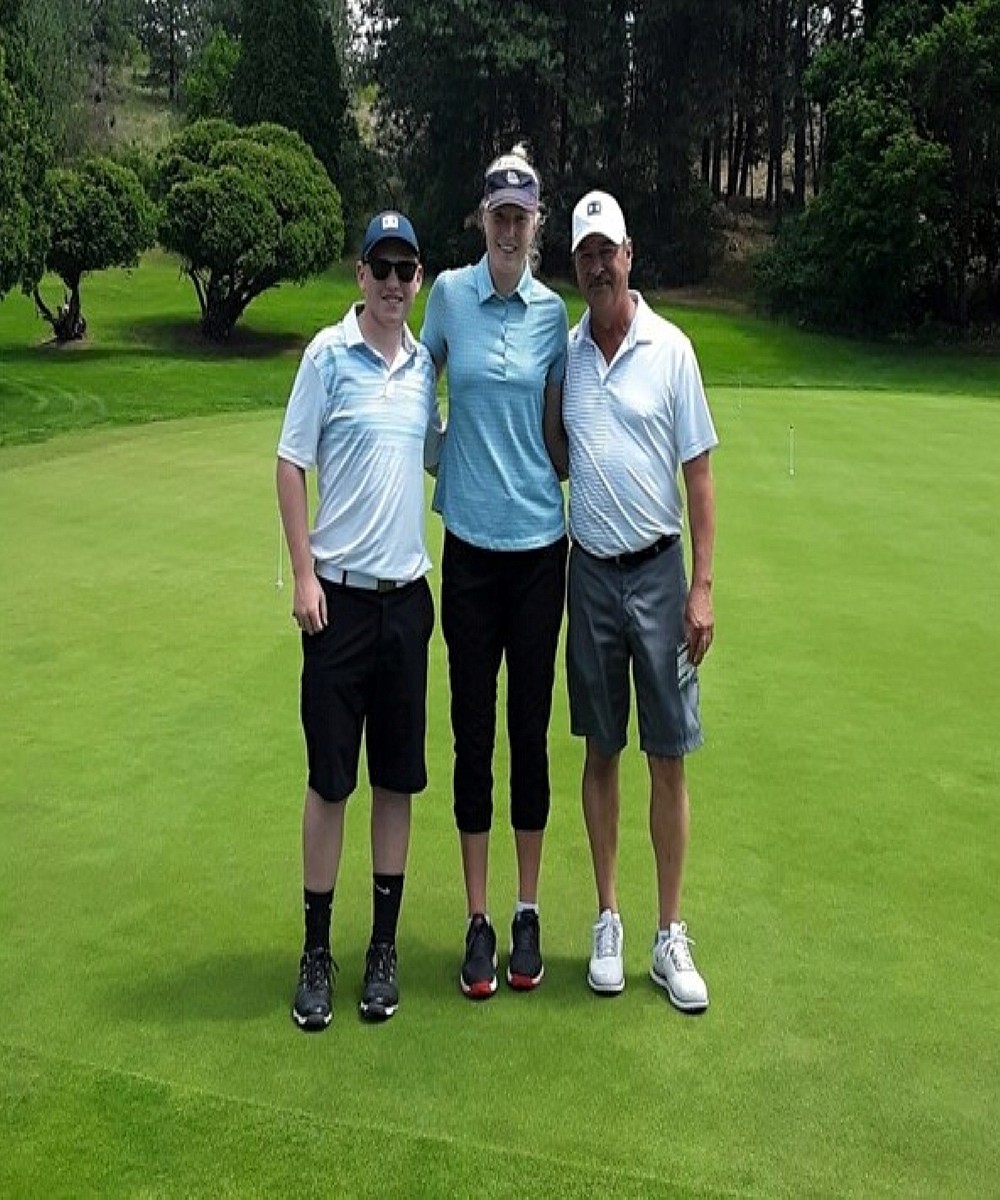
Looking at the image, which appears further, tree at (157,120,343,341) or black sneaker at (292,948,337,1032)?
tree at (157,120,343,341)

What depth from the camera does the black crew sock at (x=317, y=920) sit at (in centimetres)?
320

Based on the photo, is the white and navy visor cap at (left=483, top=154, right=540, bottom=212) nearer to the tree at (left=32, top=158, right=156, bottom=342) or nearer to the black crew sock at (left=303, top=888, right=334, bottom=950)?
→ the black crew sock at (left=303, top=888, right=334, bottom=950)

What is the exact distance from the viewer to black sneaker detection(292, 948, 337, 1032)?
3008 mm

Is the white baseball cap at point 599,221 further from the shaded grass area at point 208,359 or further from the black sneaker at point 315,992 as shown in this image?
the shaded grass area at point 208,359

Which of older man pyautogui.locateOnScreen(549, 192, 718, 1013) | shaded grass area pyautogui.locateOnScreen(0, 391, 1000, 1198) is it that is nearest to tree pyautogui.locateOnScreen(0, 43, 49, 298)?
shaded grass area pyautogui.locateOnScreen(0, 391, 1000, 1198)

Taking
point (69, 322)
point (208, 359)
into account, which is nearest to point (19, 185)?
point (208, 359)

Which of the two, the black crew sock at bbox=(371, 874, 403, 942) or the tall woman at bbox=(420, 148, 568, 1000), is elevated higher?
the tall woman at bbox=(420, 148, 568, 1000)

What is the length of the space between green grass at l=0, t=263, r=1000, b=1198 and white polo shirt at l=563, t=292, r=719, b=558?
105 centimetres

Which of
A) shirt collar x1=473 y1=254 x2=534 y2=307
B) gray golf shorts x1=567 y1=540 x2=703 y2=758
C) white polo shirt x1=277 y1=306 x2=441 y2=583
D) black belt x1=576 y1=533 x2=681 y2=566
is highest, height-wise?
shirt collar x1=473 y1=254 x2=534 y2=307

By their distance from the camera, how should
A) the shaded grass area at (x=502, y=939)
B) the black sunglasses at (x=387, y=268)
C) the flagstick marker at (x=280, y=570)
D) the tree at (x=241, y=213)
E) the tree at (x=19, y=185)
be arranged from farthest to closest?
the tree at (x=241, y=213) < the tree at (x=19, y=185) < the flagstick marker at (x=280, y=570) < the black sunglasses at (x=387, y=268) < the shaded grass area at (x=502, y=939)

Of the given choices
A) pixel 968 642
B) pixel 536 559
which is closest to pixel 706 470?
pixel 536 559

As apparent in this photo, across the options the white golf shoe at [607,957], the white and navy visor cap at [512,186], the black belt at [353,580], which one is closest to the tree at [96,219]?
the white and navy visor cap at [512,186]

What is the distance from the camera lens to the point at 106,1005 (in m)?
3.04

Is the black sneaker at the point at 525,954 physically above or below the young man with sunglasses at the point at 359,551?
below
